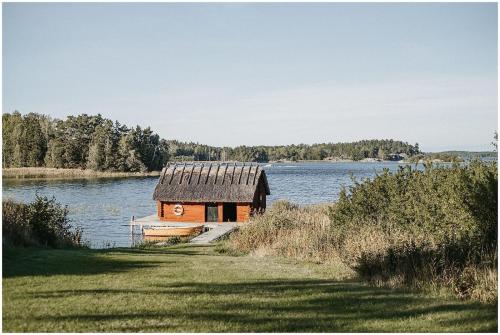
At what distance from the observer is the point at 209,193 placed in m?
34.4

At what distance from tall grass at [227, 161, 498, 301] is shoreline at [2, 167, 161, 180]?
79.4 metres

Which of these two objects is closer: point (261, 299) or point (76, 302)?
point (76, 302)

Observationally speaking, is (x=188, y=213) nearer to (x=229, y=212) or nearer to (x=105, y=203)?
(x=229, y=212)

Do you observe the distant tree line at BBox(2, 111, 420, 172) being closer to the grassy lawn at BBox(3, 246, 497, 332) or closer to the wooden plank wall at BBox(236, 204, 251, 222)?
the wooden plank wall at BBox(236, 204, 251, 222)

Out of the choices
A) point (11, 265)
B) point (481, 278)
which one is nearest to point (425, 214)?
point (481, 278)

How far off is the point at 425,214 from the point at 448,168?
1.82m

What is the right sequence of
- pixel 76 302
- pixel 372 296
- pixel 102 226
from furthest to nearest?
pixel 102 226 → pixel 372 296 → pixel 76 302

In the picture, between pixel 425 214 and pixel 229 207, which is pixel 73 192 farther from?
Result: pixel 425 214

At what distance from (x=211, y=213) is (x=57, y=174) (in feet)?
229

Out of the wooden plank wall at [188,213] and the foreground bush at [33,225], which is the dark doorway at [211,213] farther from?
the foreground bush at [33,225]

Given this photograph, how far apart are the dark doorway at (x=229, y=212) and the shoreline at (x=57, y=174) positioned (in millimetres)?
64117

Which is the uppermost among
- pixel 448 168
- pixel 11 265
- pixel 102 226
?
pixel 448 168

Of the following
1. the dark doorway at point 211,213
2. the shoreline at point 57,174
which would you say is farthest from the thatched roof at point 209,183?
the shoreline at point 57,174

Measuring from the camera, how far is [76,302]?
8.20 meters
